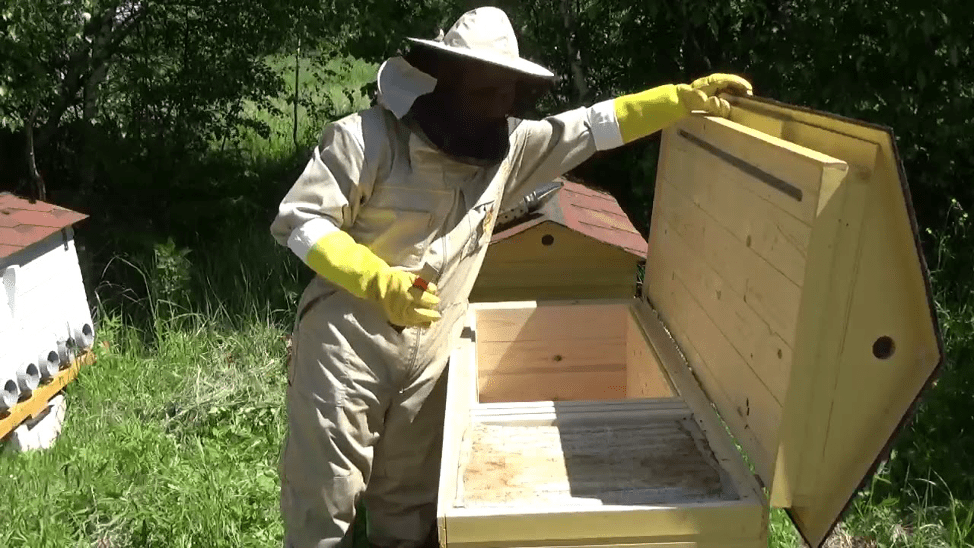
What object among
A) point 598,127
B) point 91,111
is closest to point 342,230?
point 598,127

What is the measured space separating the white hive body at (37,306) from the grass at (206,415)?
9.1 inches

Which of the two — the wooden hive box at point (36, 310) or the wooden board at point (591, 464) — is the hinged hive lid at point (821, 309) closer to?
the wooden board at point (591, 464)

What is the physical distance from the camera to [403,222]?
2393 millimetres

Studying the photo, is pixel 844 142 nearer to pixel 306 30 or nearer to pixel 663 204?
pixel 663 204

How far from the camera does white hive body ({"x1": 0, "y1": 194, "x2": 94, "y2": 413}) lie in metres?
3.65

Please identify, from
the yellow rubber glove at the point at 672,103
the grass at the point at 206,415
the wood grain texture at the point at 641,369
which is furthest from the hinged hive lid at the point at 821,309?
the grass at the point at 206,415

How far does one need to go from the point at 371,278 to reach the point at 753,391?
3.13 ft

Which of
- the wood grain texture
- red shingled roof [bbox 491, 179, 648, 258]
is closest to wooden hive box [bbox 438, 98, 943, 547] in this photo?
the wood grain texture

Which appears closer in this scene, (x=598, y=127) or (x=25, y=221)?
(x=598, y=127)

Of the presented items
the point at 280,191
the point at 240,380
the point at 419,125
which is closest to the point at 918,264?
the point at 419,125

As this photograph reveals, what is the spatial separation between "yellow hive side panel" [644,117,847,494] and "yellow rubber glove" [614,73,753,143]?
0.18 feet

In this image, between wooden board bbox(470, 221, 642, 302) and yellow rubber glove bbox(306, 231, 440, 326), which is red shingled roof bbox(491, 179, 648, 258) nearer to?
wooden board bbox(470, 221, 642, 302)

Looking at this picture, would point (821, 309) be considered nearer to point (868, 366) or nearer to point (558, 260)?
point (868, 366)

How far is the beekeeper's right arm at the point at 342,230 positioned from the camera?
222cm
